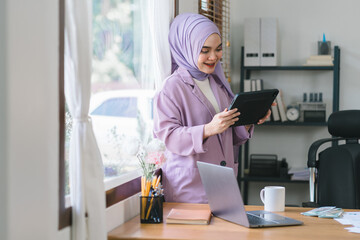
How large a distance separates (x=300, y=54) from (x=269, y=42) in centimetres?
38

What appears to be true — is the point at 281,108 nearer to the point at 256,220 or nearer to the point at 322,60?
the point at 322,60

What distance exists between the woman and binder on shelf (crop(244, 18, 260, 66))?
1781mm

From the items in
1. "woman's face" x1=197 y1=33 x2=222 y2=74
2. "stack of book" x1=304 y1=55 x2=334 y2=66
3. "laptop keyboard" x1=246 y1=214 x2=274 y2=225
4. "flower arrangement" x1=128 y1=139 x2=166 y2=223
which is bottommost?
"laptop keyboard" x1=246 y1=214 x2=274 y2=225

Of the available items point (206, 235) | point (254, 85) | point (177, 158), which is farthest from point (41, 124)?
point (254, 85)

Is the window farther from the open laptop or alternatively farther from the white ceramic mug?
the white ceramic mug

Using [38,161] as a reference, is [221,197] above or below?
below

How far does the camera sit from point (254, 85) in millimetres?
4395

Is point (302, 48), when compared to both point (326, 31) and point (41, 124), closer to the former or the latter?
point (326, 31)

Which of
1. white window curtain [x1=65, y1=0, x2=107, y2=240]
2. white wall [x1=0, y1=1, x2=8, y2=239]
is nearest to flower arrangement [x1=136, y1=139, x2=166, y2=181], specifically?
white window curtain [x1=65, y1=0, x2=107, y2=240]

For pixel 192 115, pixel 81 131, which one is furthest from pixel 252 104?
pixel 81 131

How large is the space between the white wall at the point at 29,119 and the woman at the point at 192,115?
36.2 inches

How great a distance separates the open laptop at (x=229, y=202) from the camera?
6.00 feet

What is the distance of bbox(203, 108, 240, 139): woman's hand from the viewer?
2.25 meters

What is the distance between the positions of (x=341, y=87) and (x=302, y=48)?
1.57 feet
